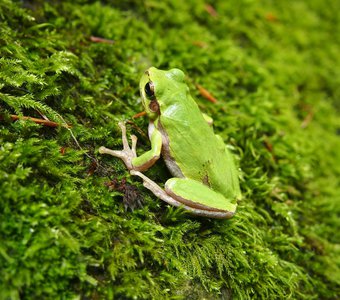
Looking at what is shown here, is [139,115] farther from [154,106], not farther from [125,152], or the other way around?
[125,152]

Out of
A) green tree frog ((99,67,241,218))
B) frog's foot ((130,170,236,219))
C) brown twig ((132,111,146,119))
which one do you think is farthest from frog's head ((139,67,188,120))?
frog's foot ((130,170,236,219))

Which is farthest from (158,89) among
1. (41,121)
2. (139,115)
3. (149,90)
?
(41,121)

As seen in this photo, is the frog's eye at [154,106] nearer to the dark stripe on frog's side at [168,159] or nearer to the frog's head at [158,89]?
the frog's head at [158,89]

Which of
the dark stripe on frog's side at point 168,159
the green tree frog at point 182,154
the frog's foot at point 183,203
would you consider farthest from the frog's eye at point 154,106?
the frog's foot at point 183,203

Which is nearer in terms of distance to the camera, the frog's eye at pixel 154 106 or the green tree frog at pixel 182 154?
Result: the green tree frog at pixel 182 154

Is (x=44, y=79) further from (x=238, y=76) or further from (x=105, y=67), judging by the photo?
(x=238, y=76)

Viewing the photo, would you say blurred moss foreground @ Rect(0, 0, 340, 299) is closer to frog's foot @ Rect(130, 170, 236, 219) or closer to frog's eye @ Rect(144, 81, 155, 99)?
frog's foot @ Rect(130, 170, 236, 219)
